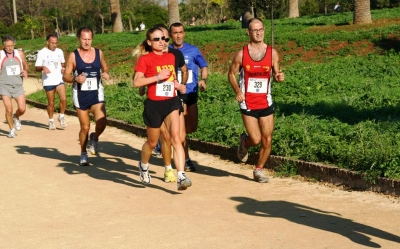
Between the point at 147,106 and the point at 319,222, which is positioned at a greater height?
the point at 147,106

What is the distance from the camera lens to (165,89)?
10.0 m

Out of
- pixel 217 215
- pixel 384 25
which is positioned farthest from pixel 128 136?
pixel 384 25

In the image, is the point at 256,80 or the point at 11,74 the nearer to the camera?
the point at 256,80

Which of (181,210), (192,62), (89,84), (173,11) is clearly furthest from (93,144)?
(173,11)

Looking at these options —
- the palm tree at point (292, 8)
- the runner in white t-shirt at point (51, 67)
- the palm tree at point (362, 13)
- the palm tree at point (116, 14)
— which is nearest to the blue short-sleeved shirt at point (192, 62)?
the runner in white t-shirt at point (51, 67)

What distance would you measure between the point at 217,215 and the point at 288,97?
847 cm

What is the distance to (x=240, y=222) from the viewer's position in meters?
8.16

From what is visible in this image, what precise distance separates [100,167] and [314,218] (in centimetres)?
502

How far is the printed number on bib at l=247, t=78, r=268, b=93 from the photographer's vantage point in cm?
1049

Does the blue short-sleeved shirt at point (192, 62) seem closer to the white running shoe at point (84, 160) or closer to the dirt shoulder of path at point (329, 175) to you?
the dirt shoulder of path at point (329, 175)

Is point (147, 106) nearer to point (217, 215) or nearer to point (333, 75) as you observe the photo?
point (217, 215)

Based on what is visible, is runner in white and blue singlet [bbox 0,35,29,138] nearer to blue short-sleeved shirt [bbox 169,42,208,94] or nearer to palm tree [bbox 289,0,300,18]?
blue short-sleeved shirt [bbox 169,42,208,94]

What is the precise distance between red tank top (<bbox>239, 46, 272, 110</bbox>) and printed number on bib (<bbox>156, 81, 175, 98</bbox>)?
3.41 feet

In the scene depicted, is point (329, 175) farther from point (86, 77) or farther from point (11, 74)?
point (11, 74)
